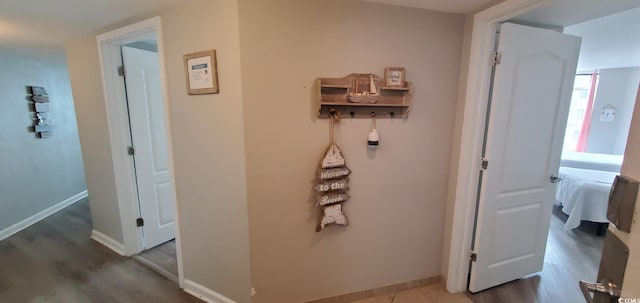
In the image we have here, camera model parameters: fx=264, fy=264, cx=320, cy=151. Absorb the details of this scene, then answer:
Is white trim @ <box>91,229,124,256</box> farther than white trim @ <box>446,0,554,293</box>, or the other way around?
white trim @ <box>91,229,124,256</box>

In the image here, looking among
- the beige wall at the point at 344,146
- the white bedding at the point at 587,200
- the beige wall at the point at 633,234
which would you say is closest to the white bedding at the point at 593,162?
the white bedding at the point at 587,200

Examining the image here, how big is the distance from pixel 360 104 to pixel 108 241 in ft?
9.54

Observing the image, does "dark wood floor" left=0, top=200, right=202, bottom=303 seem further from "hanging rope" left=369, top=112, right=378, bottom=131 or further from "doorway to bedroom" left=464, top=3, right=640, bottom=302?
"doorway to bedroom" left=464, top=3, right=640, bottom=302

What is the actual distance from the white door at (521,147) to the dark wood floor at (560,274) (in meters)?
0.08

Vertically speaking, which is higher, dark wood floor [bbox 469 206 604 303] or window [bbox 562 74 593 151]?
window [bbox 562 74 593 151]

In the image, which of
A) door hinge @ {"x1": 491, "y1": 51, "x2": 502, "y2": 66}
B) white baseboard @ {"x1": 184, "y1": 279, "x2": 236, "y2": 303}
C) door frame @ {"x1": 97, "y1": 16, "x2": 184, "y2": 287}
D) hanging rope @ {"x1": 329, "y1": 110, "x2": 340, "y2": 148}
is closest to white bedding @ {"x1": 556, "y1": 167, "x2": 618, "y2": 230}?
door hinge @ {"x1": 491, "y1": 51, "x2": 502, "y2": 66}

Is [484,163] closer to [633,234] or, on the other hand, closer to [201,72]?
[633,234]

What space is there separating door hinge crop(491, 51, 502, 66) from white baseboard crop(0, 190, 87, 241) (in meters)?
4.99

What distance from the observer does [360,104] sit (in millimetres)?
1633

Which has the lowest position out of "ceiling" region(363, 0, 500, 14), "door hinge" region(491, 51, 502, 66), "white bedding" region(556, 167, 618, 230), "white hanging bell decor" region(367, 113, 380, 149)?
"white bedding" region(556, 167, 618, 230)

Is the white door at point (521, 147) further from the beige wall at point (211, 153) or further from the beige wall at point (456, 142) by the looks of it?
the beige wall at point (211, 153)

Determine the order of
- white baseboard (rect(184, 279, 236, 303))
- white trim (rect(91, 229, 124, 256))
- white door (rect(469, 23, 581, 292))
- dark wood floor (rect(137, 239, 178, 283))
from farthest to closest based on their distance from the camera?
white trim (rect(91, 229, 124, 256))
dark wood floor (rect(137, 239, 178, 283))
white baseboard (rect(184, 279, 236, 303))
white door (rect(469, 23, 581, 292))

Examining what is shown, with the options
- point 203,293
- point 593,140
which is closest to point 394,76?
point 203,293

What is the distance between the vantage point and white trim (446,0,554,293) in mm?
1670
